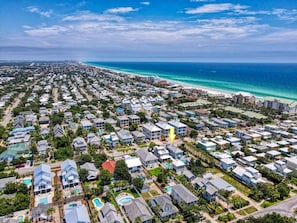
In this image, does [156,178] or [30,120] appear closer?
[156,178]

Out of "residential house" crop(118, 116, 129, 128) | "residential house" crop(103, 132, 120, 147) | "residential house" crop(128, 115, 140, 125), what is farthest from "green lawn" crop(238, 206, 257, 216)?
"residential house" crop(128, 115, 140, 125)

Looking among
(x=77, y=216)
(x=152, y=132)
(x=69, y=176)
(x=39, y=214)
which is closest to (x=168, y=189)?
(x=77, y=216)

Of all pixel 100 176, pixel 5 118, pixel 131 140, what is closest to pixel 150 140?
pixel 131 140

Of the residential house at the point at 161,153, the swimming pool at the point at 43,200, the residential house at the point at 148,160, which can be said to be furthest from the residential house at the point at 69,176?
the residential house at the point at 161,153

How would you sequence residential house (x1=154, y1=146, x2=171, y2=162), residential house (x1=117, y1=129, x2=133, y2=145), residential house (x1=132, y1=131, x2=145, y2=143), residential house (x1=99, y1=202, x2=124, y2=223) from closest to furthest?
residential house (x1=99, y1=202, x2=124, y2=223) → residential house (x1=154, y1=146, x2=171, y2=162) → residential house (x1=117, y1=129, x2=133, y2=145) → residential house (x1=132, y1=131, x2=145, y2=143)

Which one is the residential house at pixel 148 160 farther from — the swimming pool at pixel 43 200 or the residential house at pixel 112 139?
the swimming pool at pixel 43 200

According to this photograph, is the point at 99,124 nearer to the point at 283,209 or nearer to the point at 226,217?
the point at 226,217

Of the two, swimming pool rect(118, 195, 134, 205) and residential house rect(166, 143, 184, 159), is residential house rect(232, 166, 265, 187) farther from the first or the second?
swimming pool rect(118, 195, 134, 205)

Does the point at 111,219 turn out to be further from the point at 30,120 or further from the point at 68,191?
the point at 30,120
